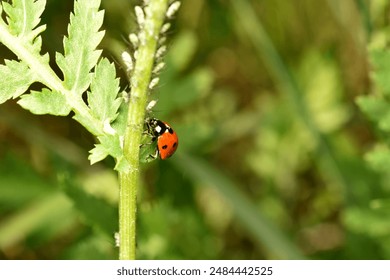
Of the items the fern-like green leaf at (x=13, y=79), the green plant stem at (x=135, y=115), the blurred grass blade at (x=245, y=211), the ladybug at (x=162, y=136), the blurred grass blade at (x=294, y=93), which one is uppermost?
the blurred grass blade at (x=294, y=93)

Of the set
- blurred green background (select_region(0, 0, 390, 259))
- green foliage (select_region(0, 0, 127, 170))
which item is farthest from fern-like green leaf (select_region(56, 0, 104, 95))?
blurred green background (select_region(0, 0, 390, 259))

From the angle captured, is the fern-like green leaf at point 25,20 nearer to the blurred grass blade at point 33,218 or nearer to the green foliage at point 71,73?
the green foliage at point 71,73

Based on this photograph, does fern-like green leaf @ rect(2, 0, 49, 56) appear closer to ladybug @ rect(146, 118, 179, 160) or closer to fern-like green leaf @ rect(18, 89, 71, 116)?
fern-like green leaf @ rect(18, 89, 71, 116)

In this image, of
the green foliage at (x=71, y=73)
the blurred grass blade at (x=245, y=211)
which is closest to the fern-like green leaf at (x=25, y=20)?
the green foliage at (x=71, y=73)

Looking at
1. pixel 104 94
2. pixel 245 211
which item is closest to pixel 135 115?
pixel 104 94

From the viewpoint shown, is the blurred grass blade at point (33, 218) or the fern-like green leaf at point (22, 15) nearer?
the fern-like green leaf at point (22, 15)
